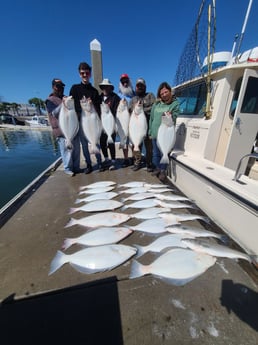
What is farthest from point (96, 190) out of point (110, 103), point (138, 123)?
point (110, 103)

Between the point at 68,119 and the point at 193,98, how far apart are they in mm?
2740

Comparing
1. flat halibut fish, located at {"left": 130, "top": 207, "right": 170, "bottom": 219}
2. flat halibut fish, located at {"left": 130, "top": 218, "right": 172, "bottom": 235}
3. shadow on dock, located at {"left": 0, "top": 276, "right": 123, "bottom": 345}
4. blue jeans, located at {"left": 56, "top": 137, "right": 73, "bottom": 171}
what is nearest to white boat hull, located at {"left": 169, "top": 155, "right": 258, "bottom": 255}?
flat halibut fish, located at {"left": 130, "top": 207, "right": 170, "bottom": 219}

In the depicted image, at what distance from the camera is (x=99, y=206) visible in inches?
102

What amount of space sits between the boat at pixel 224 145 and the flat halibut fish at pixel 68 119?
80.8 inches

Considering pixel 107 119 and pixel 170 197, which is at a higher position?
pixel 107 119

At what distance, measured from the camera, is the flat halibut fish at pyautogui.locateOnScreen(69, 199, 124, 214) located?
253 cm

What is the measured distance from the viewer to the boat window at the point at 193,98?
11.7 ft

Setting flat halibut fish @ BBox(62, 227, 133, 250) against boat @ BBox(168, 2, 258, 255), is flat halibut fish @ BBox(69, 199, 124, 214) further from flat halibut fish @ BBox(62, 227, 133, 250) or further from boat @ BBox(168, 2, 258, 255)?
boat @ BBox(168, 2, 258, 255)

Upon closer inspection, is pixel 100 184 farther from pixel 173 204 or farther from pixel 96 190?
pixel 173 204

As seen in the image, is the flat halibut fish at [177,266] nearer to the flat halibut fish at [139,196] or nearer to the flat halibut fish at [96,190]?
the flat halibut fish at [139,196]

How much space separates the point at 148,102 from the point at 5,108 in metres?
79.8

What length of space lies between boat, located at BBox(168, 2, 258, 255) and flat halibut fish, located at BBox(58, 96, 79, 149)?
205cm

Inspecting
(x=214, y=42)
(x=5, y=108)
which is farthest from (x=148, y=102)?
(x=5, y=108)

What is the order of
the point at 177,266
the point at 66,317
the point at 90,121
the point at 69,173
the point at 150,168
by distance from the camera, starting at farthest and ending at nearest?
the point at 150,168, the point at 69,173, the point at 90,121, the point at 177,266, the point at 66,317
